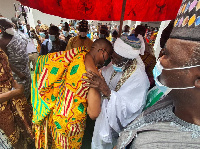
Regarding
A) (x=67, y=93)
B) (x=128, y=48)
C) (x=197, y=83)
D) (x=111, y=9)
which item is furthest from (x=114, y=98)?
(x=111, y=9)

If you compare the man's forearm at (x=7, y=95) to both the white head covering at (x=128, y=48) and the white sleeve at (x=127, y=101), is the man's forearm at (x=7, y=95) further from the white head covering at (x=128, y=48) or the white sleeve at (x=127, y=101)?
the white head covering at (x=128, y=48)

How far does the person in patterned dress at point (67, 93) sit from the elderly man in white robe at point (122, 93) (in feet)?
0.44

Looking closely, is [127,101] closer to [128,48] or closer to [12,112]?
[128,48]

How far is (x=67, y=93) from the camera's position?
4.69 ft

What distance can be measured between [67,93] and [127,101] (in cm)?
76

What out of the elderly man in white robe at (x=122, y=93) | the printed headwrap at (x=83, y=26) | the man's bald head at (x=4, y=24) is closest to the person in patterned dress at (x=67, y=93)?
the elderly man in white robe at (x=122, y=93)

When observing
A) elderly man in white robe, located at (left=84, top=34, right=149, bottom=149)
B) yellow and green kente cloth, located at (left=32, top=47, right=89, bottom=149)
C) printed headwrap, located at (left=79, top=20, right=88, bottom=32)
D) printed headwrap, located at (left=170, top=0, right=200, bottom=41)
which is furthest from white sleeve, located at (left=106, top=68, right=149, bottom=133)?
printed headwrap, located at (left=79, top=20, right=88, bottom=32)

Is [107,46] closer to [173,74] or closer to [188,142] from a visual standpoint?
[173,74]

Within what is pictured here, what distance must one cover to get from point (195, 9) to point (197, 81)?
0.41m

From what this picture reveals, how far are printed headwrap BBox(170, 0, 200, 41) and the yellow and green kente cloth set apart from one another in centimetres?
96

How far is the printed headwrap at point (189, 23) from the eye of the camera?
2.06 feet

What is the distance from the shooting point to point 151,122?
911mm

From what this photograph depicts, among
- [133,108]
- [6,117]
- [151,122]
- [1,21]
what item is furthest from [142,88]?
[1,21]

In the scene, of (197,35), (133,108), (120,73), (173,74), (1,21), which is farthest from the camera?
(1,21)
